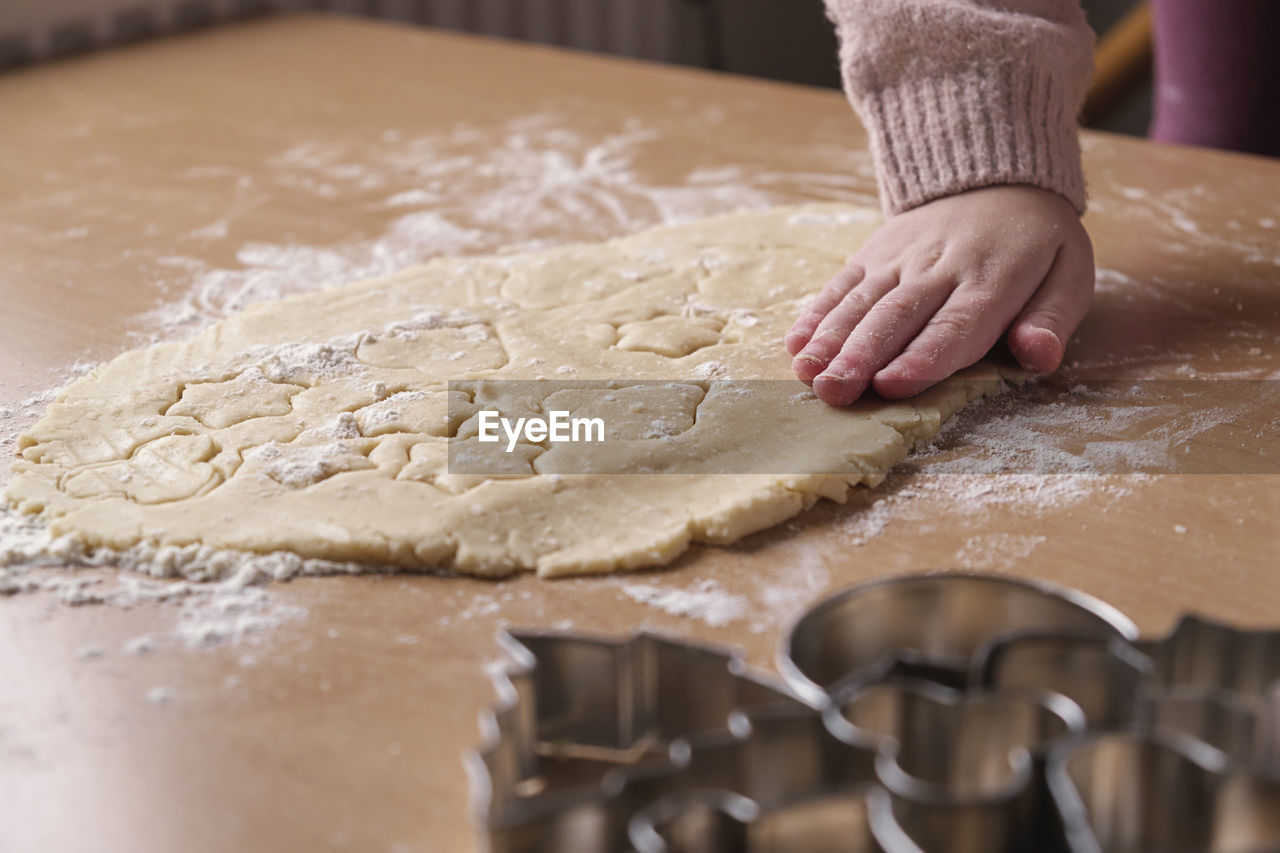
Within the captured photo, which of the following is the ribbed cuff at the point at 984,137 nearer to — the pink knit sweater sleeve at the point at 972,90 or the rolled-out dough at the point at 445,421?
the pink knit sweater sleeve at the point at 972,90

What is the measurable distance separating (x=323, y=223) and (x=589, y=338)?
23.2 inches

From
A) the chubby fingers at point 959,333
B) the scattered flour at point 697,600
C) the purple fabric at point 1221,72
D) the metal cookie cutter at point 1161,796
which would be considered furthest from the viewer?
the purple fabric at point 1221,72

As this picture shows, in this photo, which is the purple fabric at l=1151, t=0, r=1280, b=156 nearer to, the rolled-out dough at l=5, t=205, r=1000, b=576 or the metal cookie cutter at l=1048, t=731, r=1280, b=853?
the rolled-out dough at l=5, t=205, r=1000, b=576

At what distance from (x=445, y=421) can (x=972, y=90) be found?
0.71m

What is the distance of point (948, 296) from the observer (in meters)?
1.20

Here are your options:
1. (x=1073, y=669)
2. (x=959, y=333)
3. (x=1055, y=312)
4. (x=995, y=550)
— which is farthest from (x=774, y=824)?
(x=1055, y=312)

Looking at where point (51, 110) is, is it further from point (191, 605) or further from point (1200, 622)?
point (1200, 622)

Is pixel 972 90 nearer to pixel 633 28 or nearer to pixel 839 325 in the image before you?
pixel 839 325

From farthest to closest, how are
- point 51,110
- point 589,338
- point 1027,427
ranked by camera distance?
point 51,110, point 589,338, point 1027,427

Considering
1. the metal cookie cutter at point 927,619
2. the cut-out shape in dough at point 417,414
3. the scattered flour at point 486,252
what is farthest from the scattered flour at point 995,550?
the cut-out shape in dough at point 417,414

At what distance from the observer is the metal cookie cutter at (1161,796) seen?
2.01 feet

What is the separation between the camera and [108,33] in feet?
8.23

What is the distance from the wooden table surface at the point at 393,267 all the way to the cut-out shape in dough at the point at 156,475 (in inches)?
5.5

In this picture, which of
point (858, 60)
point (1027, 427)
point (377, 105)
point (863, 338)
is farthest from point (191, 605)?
point (377, 105)
